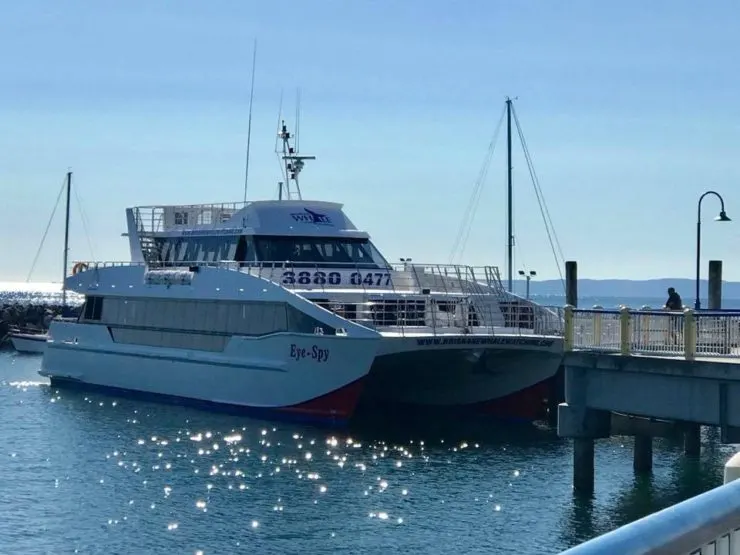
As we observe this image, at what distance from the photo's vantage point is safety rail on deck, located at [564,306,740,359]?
16391 mm

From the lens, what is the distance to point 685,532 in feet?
10.7

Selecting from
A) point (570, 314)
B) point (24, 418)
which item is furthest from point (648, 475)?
point (24, 418)

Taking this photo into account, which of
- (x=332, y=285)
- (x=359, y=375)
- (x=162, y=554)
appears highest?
(x=332, y=285)

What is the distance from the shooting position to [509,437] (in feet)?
87.3

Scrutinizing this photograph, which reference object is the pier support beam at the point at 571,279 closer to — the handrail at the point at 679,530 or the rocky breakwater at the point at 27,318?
the handrail at the point at 679,530

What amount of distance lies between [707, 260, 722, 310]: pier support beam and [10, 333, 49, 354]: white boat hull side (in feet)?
126

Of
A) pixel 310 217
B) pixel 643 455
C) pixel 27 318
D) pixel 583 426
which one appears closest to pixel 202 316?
pixel 310 217

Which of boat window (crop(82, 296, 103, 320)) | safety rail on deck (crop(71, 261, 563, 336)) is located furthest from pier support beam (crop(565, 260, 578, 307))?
boat window (crop(82, 296, 103, 320))

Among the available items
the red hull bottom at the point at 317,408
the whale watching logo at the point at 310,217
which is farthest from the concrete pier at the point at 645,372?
the whale watching logo at the point at 310,217

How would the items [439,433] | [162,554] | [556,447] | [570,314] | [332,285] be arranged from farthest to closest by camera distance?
1. [332,285]
2. [439,433]
3. [556,447]
4. [570,314]
5. [162,554]

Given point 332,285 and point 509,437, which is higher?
point 332,285

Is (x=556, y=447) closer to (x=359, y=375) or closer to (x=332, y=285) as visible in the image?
(x=359, y=375)

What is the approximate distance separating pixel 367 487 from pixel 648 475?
17.2 feet

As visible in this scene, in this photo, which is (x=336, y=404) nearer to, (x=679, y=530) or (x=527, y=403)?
(x=527, y=403)
